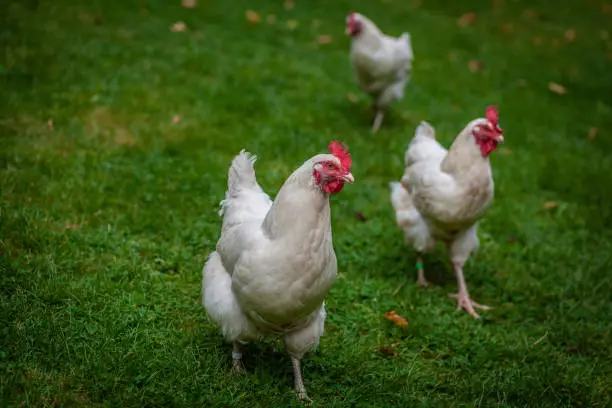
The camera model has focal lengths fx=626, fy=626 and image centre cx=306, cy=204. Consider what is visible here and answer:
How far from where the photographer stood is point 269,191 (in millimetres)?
5984

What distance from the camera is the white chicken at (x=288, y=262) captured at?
126 inches

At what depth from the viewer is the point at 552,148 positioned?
7.75 m

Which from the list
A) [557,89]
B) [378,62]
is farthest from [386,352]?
[557,89]

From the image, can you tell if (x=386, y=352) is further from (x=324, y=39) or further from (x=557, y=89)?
(x=324, y=39)

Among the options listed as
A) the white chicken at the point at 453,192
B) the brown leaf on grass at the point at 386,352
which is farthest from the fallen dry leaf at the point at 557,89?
the brown leaf on grass at the point at 386,352

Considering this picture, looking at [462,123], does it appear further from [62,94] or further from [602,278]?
[62,94]

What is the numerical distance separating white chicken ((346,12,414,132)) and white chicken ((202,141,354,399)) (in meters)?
4.34

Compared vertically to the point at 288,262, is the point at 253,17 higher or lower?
lower

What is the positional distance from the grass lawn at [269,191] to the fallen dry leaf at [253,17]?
0.37ft

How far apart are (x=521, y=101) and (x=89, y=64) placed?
5831 mm

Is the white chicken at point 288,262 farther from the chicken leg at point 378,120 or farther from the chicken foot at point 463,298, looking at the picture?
the chicken leg at point 378,120

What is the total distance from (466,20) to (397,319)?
846 cm

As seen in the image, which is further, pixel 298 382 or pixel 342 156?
pixel 298 382

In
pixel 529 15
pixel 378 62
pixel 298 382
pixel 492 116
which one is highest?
pixel 492 116
